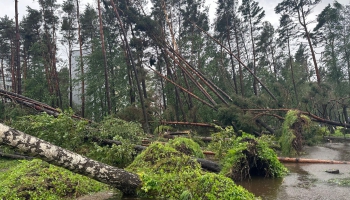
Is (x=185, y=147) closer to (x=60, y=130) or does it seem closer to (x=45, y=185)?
(x=45, y=185)

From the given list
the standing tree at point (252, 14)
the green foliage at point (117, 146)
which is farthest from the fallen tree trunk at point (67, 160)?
the standing tree at point (252, 14)

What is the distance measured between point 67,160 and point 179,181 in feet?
7.95

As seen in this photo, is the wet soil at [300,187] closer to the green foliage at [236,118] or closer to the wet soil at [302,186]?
the wet soil at [302,186]

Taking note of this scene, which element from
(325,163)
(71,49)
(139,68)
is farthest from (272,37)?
(325,163)

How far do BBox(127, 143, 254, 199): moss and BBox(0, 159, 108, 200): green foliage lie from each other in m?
1.30

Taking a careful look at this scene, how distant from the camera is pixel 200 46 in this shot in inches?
1120

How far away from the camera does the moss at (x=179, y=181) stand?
542 centimetres

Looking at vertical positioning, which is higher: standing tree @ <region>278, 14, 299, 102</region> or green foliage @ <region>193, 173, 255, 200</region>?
standing tree @ <region>278, 14, 299, 102</region>

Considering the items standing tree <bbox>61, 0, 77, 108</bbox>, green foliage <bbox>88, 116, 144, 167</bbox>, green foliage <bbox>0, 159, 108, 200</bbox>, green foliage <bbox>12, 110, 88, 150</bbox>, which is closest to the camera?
green foliage <bbox>0, 159, 108, 200</bbox>

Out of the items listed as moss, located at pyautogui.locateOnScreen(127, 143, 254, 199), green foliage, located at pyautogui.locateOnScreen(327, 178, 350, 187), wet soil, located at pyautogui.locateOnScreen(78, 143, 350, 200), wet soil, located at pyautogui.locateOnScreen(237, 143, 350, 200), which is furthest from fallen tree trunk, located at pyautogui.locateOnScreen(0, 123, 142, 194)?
green foliage, located at pyautogui.locateOnScreen(327, 178, 350, 187)

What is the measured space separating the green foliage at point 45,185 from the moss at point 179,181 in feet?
4.28

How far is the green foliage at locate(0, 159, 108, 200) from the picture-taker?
19.1 ft

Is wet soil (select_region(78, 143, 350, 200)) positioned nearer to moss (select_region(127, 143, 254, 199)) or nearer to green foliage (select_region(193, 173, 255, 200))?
moss (select_region(127, 143, 254, 199))

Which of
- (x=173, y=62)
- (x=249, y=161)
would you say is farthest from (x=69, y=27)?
Result: (x=249, y=161)
